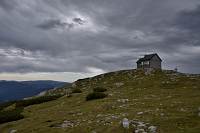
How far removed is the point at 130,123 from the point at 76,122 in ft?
19.0

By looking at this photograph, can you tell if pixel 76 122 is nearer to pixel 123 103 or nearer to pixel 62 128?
pixel 62 128

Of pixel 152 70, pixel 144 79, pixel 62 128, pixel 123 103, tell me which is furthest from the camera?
pixel 152 70

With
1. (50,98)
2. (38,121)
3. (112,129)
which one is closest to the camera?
(112,129)

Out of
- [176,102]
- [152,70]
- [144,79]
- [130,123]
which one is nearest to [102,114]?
[130,123]

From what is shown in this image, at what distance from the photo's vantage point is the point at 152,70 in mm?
77500

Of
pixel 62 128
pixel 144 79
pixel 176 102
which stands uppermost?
pixel 144 79

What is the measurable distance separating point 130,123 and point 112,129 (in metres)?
1.55

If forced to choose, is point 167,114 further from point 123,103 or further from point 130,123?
point 123,103

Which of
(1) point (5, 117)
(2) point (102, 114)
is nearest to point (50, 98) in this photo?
(1) point (5, 117)

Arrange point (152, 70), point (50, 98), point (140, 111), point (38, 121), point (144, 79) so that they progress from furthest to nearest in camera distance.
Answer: point (152, 70) < point (144, 79) < point (50, 98) < point (38, 121) < point (140, 111)

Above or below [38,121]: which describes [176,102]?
above

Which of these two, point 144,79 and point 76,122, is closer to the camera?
point 76,122

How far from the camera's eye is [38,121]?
109ft

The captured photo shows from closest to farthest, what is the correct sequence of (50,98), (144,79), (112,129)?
(112,129), (50,98), (144,79)
